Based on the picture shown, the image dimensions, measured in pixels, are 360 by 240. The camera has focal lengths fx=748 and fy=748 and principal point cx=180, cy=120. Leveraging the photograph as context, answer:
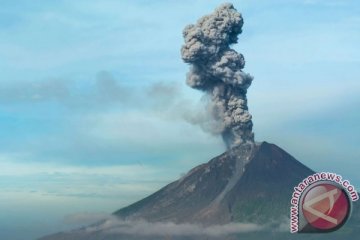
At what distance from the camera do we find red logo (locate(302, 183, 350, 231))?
55312mm

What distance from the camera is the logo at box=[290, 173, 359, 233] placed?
55.2 metres

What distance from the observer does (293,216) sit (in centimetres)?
5766

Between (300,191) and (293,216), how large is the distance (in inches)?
122

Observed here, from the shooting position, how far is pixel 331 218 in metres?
56.4

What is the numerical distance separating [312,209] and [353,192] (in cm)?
333

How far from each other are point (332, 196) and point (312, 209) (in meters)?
1.77

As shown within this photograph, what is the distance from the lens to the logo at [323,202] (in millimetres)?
55188

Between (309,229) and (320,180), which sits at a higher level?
(320,180)

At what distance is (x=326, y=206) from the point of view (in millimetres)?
56094

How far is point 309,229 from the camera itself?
5691 cm

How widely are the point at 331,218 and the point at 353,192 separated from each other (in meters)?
2.59

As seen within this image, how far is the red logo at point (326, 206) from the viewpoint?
5531 centimetres

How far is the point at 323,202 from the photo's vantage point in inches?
2195

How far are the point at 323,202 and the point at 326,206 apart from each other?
22.2 inches
